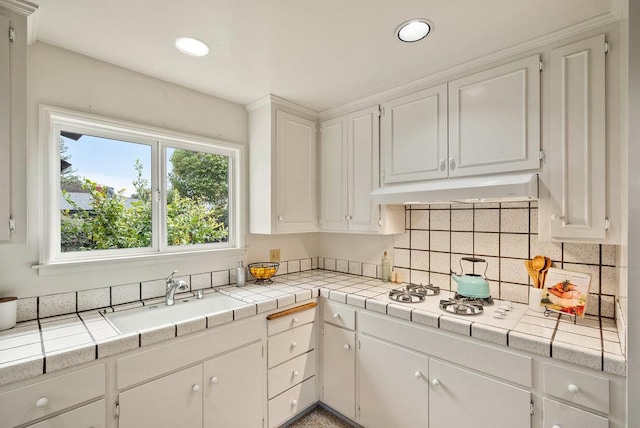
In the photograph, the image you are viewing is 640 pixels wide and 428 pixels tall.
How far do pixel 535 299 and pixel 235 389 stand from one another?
1.76m

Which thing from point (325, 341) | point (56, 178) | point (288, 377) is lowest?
point (288, 377)

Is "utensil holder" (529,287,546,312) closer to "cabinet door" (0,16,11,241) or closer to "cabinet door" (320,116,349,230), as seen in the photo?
"cabinet door" (320,116,349,230)

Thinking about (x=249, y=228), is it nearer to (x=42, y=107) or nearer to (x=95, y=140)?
(x=95, y=140)

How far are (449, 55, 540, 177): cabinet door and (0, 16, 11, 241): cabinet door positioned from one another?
2.19 m

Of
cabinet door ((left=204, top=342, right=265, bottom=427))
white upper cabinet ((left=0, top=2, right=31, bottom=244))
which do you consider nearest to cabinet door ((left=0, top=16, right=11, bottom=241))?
white upper cabinet ((left=0, top=2, right=31, bottom=244))

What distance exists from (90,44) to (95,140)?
0.53 meters

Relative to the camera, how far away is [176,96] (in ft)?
6.98

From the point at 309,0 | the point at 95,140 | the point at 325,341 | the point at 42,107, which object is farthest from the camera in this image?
the point at 325,341

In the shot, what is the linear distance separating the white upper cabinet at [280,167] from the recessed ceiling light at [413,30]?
1.09 m

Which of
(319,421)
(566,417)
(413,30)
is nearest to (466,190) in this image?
(413,30)

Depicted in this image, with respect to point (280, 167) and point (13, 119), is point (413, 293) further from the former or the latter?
point (13, 119)

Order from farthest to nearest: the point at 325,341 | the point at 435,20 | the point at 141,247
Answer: the point at 325,341, the point at 141,247, the point at 435,20

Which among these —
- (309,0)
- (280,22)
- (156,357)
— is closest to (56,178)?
(156,357)

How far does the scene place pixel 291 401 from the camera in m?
2.05
